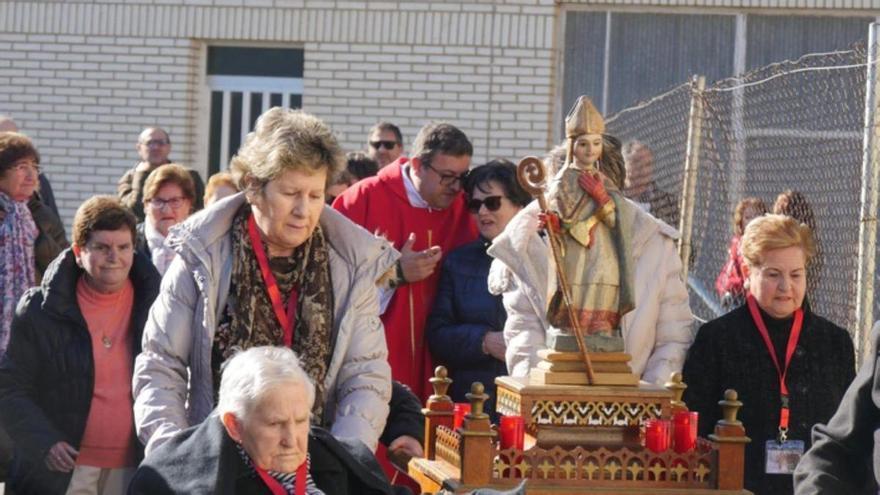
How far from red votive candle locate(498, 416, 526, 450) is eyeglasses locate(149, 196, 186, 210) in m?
4.55

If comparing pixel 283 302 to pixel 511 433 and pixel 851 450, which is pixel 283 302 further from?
pixel 851 450

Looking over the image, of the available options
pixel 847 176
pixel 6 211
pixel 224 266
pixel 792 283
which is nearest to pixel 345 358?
pixel 224 266

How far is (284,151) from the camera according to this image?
17.4ft

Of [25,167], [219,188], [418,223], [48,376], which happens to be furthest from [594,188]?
[25,167]

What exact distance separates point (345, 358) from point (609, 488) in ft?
3.25

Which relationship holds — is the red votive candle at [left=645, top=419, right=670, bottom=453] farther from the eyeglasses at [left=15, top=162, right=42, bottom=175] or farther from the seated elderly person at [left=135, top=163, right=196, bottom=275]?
the eyeglasses at [left=15, top=162, right=42, bottom=175]

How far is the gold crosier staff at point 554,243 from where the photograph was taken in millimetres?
5059

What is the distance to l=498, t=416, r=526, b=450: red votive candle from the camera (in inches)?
194

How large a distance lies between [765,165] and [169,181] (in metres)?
3.74

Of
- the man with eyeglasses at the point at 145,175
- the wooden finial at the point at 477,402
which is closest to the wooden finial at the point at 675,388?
the wooden finial at the point at 477,402

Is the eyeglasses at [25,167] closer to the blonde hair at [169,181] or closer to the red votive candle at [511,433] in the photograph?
the blonde hair at [169,181]

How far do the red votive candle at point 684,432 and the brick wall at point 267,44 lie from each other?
9043mm

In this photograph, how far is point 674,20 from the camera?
46.4ft

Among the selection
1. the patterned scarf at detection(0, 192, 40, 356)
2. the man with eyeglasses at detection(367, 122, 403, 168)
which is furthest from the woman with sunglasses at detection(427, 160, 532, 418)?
the man with eyeglasses at detection(367, 122, 403, 168)
